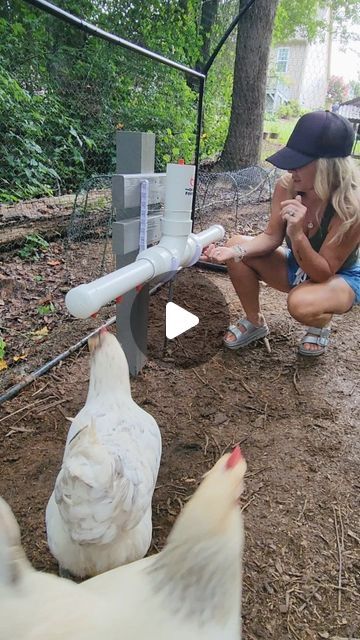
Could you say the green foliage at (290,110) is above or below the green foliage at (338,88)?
below

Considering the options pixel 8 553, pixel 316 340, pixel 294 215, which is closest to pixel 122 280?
pixel 8 553

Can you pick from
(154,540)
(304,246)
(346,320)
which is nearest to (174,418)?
(154,540)

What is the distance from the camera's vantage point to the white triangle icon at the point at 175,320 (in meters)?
1.99

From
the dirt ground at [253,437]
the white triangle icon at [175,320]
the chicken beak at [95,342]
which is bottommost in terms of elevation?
the dirt ground at [253,437]

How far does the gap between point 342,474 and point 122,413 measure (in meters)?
0.89

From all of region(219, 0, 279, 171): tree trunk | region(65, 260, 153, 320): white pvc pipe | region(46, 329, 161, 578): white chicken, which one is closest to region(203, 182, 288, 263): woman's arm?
region(65, 260, 153, 320): white pvc pipe

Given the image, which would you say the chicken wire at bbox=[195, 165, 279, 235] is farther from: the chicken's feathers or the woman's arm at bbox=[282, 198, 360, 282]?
the chicken's feathers

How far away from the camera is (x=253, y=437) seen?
1729 mm

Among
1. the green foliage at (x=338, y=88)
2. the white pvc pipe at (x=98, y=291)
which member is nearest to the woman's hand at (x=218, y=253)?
the white pvc pipe at (x=98, y=291)

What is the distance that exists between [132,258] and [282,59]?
1527 centimetres

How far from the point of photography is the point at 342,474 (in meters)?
1.57

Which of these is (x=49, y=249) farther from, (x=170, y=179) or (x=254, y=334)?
(x=170, y=179)

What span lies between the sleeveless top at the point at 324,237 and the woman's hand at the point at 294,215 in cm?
13

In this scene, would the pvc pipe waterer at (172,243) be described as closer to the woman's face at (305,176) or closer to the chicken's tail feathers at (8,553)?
the woman's face at (305,176)
